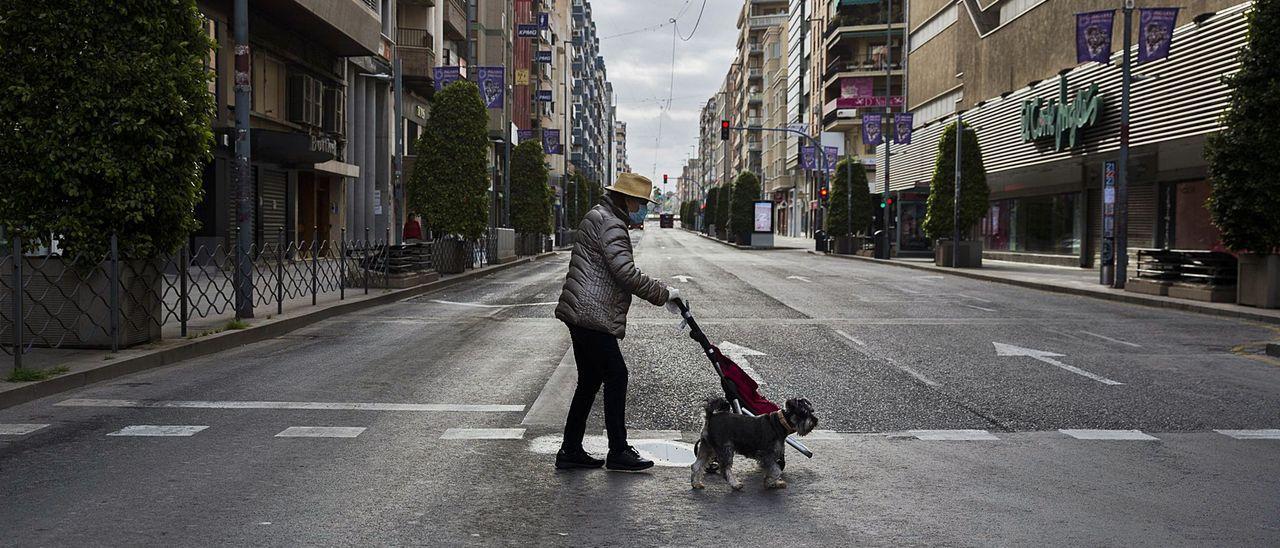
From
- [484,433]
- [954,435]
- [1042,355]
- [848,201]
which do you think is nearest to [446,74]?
[1042,355]

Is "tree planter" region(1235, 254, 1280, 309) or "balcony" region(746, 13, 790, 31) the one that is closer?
"tree planter" region(1235, 254, 1280, 309)

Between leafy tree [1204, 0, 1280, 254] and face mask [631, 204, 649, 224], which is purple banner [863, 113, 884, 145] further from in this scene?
face mask [631, 204, 649, 224]

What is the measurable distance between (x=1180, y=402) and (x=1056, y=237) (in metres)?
32.9

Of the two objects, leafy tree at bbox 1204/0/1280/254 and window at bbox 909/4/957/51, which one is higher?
window at bbox 909/4/957/51

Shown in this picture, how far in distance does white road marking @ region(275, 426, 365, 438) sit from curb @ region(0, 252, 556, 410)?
2.50m

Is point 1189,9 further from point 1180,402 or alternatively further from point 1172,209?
point 1180,402

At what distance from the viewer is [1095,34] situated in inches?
930

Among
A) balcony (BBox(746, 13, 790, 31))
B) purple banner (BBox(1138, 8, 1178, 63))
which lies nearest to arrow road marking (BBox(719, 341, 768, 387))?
purple banner (BBox(1138, 8, 1178, 63))

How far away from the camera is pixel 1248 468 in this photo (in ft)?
20.0

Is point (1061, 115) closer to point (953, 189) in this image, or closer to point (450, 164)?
point (953, 189)

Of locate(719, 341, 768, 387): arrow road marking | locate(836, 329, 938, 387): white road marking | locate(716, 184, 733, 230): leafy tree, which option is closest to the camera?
locate(836, 329, 938, 387): white road marking

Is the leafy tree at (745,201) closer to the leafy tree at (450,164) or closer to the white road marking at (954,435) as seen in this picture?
the leafy tree at (450,164)

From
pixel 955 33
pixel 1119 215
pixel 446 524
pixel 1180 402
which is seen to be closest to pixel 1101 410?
pixel 1180 402

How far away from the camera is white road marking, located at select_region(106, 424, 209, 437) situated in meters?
6.90
